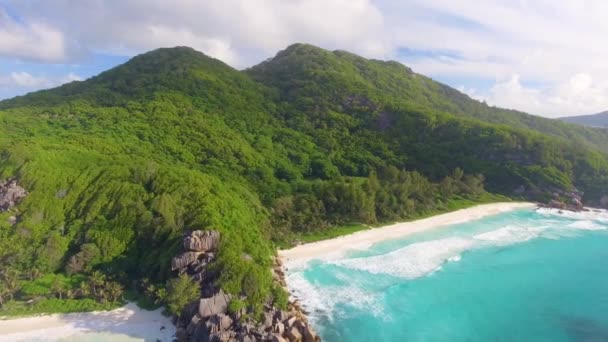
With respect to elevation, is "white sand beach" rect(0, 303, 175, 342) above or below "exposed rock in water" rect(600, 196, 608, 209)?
below

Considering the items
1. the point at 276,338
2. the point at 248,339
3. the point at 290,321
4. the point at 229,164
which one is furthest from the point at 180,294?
the point at 229,164

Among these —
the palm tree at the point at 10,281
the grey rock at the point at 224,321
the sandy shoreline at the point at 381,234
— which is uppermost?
the palm tree at the point at 10,281

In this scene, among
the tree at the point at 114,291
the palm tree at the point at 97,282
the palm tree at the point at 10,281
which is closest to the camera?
the palm tree at the point at 10,281

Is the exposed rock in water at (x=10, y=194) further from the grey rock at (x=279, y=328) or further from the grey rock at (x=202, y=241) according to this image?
the grey rock at (x=279, y=328)

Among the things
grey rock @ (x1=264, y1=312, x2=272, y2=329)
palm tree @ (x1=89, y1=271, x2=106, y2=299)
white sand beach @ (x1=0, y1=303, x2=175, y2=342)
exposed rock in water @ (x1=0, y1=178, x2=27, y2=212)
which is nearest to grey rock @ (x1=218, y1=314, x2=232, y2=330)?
grey rock @ (x1=264, y1=312, x2=272, y2=329)

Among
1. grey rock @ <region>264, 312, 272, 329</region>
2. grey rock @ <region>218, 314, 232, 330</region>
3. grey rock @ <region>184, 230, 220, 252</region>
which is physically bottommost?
grey rock @ <region>264, 312, 272, 329</region>

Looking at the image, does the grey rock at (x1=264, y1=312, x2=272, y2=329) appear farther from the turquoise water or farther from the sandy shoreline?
the sandy shoreline

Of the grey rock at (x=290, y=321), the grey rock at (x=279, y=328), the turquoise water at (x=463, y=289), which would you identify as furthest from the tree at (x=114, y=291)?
the turquoise water at (x=463, y=289)
